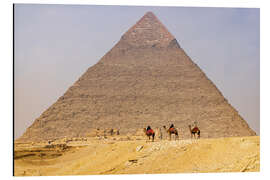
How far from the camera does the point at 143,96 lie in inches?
4724

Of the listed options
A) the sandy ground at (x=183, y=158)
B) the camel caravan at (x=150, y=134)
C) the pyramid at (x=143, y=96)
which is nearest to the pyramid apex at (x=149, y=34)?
the pyramid at (x=143, y=96)

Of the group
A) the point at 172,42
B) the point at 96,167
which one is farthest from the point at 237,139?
the point at 172,42

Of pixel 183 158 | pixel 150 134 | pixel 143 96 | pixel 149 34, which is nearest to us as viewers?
pixel 183 158

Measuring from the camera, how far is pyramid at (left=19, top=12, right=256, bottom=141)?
107938 mm

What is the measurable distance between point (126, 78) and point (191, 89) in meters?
13.5

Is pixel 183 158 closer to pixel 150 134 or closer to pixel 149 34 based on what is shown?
pixel 150 134

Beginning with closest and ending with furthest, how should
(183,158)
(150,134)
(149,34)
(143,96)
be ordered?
(183,158), (150,134), (143,96), (149,34)

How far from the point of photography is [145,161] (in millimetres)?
19375

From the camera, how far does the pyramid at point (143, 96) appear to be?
107938 millimetres

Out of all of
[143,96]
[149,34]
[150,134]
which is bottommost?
[150,134]

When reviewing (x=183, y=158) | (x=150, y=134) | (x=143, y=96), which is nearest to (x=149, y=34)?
(x=143, y=96)

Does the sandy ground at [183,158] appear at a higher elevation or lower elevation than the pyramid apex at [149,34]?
lower

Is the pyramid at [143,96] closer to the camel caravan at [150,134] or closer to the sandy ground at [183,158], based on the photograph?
the camel caravan at [150,134]

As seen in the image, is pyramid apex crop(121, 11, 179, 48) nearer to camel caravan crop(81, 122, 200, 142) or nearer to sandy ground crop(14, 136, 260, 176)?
camel caravan crop(81, 122, 200, 142)
